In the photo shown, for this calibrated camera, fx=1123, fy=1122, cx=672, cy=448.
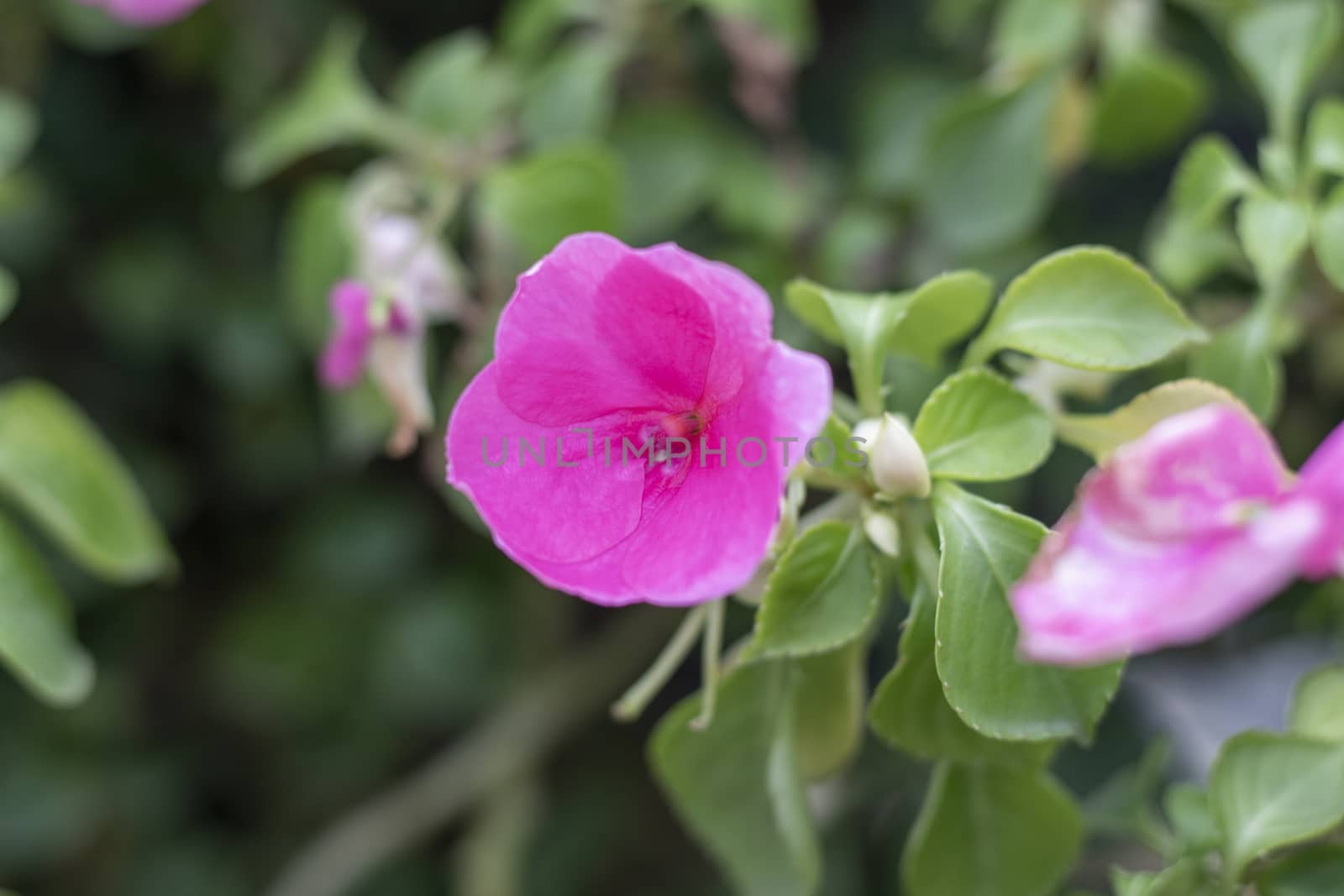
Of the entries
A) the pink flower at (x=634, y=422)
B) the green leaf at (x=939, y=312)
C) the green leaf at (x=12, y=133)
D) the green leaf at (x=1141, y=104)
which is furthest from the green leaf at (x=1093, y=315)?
the green leaf at (x=12, y=133)

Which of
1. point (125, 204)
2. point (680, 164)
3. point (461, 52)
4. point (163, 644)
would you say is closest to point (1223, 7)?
point (680, 164)

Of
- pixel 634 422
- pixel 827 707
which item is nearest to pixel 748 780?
pixel 827 707

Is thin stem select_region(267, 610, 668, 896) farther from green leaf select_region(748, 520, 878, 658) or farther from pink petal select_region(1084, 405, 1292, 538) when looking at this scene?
pink petal select_region(1084, 405, 1292, 538)

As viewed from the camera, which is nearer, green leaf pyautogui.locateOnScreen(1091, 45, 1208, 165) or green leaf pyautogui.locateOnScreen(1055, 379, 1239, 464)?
green leaf pyautogui.locateOnScreen(1055, 379, 1239, 464)

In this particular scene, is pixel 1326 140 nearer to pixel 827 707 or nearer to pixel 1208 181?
pixel 1208 181

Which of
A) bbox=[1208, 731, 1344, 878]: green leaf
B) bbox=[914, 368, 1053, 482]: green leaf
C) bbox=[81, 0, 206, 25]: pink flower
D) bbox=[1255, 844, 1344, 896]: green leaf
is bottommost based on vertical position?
bbox=[1255, 844, 1344, 896]: green leaf

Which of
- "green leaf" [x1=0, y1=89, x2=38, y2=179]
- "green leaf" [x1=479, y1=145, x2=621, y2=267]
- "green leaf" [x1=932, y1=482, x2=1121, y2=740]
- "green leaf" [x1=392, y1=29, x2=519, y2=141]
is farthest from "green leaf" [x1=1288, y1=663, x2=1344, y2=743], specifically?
"green leaf" [x1=0, y1=89, x2=38, y2=179]
